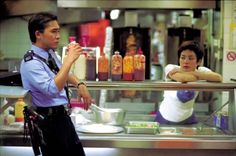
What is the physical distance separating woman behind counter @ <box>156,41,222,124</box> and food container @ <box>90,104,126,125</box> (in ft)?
1.35

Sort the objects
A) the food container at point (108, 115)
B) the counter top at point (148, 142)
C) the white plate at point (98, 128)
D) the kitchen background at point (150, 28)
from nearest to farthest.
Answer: the counter top at point (148, 142) < the white plate at point (98, 128) < the food container at point (108, 115) < the kitchen background at point (150, 28)

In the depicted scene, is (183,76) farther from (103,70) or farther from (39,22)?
(39,22)

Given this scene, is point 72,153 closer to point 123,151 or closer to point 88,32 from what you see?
point 123,151

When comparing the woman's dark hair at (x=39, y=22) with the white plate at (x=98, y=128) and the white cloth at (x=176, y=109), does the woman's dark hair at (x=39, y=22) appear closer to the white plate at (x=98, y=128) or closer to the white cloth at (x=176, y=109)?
Answer: the white plate at (x=98, y=128)

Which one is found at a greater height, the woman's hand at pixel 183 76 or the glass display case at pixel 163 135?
the woman's hand at pixel 183 76

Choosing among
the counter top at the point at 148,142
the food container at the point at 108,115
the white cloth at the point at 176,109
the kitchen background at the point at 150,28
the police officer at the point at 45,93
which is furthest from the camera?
the kitchen background at the point at 150,28

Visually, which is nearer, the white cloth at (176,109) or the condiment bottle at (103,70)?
the condiment bottle at (103,70)

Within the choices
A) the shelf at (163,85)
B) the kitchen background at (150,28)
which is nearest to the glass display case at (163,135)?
the shelf at (163,85)

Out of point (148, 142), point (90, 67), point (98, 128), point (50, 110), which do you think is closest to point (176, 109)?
point (148, 142)

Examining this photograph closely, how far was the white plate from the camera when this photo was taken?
3076mm

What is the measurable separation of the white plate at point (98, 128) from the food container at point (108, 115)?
6cm

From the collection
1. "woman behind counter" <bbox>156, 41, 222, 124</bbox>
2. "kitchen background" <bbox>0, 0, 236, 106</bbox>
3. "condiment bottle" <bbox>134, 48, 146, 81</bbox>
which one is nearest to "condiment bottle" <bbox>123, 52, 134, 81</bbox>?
"condiment bottle" <bbox>134, 48, 146, 81</bbox>

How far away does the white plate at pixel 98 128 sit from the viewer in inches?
121

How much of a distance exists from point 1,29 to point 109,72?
271 cm
